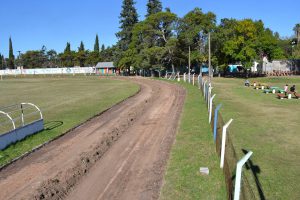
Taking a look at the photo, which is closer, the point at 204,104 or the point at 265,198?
the point at 265,198

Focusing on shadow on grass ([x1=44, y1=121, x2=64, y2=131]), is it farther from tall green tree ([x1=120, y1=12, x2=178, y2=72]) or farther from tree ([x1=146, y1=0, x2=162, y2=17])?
tree ([x1=146, y1=0, x2=162, y2=17])

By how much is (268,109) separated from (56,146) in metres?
14.8

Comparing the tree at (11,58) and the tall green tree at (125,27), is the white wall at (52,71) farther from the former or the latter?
the tall green tree at (125,27)

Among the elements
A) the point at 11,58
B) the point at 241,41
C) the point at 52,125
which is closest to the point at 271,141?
the point at 52,125

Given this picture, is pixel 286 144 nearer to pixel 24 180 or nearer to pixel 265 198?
pixel 265 198

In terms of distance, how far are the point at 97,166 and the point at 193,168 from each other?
328cm

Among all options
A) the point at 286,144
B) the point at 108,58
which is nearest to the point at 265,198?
the point at 286,144

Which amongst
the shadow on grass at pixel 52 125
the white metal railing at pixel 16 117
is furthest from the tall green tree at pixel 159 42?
the shadow on grass at pixel 52 125

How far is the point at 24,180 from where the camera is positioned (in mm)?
10195

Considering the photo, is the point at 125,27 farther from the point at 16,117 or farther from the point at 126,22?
the point at 16,117

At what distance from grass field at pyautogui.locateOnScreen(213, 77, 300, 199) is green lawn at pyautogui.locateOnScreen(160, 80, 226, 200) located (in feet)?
3.39

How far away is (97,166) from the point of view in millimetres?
11336

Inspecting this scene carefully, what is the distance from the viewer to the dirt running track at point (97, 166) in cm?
923

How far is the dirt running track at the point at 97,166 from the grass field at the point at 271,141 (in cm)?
307
